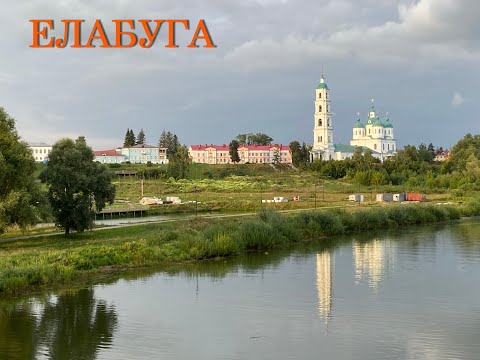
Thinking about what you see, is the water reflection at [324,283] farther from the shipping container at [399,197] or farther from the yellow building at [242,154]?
the yellow building at [242,154]

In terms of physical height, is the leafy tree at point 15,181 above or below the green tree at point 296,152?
below

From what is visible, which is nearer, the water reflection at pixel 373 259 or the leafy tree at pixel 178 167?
the water reflection at pixel 373 259

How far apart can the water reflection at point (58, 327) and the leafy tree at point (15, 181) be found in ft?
29.9

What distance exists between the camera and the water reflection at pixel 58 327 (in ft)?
71.7

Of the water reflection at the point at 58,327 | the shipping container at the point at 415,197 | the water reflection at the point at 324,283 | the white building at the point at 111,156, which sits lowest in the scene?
the water reflection at the point at 58,327

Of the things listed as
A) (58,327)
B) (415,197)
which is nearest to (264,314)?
(58,327)

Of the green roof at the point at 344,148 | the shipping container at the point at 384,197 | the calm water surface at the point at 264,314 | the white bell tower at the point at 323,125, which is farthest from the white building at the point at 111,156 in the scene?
the calm water surface at the point at 264,314

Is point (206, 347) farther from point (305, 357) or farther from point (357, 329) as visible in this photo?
point (357, 329)

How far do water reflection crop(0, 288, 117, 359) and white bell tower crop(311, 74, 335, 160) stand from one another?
153 meters

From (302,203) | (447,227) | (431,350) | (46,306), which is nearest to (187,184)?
(302,203)

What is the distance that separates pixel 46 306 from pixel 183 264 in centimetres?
1177

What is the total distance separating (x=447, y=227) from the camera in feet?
203

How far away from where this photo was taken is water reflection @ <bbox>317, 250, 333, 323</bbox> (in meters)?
27.4

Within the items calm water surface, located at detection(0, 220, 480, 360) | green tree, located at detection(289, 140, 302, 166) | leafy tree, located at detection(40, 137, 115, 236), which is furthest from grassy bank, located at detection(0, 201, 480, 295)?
green tree, located at detection(289, 140, 302, 166)
